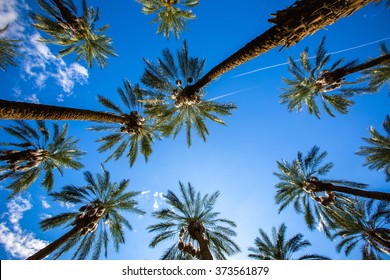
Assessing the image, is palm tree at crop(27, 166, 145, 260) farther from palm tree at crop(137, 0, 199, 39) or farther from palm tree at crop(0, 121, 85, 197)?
palm tree at crop(137, 0, 199, 39)

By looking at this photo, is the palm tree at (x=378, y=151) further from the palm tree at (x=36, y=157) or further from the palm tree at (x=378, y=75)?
the palm tree at (x=36, y=157)

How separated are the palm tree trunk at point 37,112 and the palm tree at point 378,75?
1430cm

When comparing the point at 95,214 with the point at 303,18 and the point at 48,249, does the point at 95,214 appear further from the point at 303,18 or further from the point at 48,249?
the point at 303,18

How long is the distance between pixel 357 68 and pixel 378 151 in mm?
8909

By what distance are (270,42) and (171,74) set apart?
7372mm

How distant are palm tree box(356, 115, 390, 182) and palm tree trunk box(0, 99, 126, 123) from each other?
52.0 ft

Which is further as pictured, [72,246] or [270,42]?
[72,246]

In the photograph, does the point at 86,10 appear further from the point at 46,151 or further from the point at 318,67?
the point at 318,67

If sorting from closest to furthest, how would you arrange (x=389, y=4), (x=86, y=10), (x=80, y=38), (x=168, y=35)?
1. (x=389, y=4)
2. (x=86, y=10)
3. (x=80, y=38)
4. (x=168, y=35)

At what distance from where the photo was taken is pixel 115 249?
40.7ft

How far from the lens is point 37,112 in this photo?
17.2 feet

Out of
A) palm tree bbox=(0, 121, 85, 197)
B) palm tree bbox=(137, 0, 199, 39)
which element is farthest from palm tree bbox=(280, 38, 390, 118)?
palm tree bbox=(0, 121, 85, 197)

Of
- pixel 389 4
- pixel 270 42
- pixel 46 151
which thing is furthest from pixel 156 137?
pixel 389 4

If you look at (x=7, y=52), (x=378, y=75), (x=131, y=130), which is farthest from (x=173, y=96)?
(x=378, y=75)
